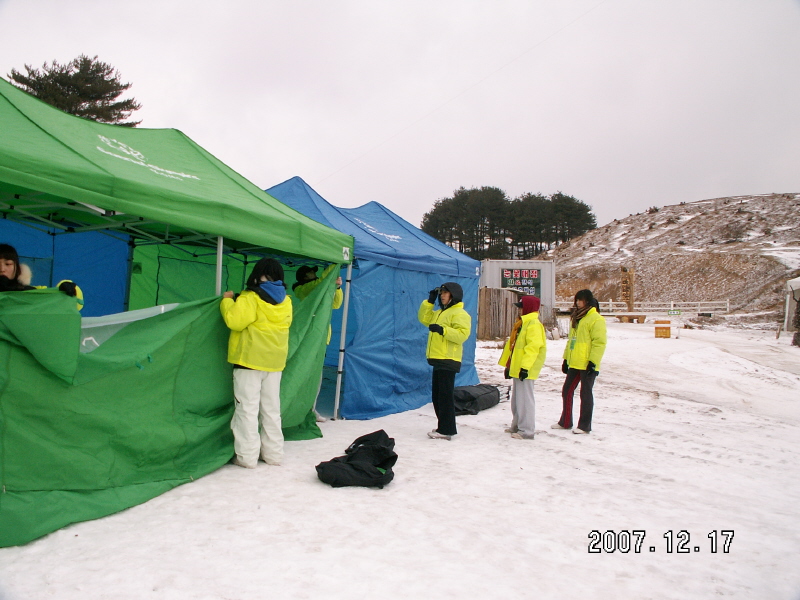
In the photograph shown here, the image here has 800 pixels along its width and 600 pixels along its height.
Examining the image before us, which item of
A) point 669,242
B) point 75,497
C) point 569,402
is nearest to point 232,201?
point 75,497

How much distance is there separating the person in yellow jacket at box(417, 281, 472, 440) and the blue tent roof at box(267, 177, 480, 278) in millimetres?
1337

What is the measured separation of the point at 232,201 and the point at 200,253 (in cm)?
269

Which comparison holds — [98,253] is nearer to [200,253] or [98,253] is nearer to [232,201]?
[200,253]

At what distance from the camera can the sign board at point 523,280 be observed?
75.6 ft

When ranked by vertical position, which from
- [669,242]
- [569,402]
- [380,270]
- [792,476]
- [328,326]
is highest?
[669,242]

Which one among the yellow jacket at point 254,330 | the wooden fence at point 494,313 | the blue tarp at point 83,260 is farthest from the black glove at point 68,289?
the wooden fence at point 494,313

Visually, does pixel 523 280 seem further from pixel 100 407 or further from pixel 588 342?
pixel 100 407

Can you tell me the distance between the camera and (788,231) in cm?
5016

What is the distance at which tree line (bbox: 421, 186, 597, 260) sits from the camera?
187 feet

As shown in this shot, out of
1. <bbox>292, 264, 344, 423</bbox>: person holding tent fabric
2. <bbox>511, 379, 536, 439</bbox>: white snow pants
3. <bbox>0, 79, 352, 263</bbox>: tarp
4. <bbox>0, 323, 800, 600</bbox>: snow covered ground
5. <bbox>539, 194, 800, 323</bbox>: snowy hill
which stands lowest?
<bbox>0, 323, 800, 600</bbox>: snow covered ground

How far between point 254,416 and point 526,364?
9.69 feet

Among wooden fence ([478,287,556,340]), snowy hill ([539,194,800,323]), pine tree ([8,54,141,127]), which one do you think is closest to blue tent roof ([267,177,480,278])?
wooden fence ([478,287,556,340])

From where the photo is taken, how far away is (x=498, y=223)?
188 ft

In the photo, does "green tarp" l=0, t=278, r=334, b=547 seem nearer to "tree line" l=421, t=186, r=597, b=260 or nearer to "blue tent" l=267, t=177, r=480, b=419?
"blue tent" l=267, t=177, r=480, b=419
